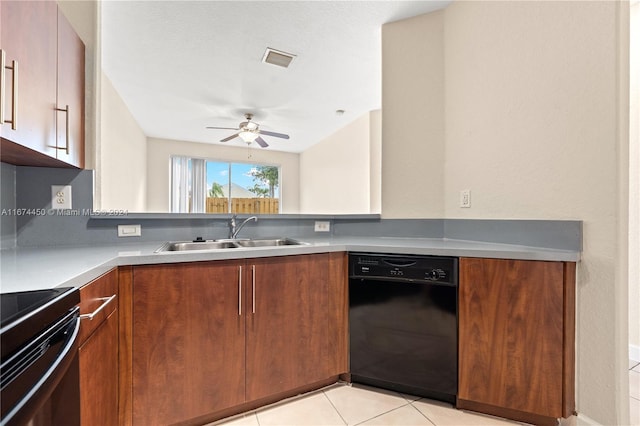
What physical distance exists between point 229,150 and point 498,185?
562 centimetres

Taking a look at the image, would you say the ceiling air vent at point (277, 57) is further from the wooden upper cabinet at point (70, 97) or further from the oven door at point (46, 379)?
the oven door at point (46, 379)

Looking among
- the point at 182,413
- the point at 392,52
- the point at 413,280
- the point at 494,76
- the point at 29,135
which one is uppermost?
the point at 392,52

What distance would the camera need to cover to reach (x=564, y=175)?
1380 mm

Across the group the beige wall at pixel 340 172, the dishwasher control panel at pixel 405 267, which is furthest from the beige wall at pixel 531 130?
the beige wall at pixel 340 172

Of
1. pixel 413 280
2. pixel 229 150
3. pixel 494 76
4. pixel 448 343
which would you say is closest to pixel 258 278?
pixel 413 280

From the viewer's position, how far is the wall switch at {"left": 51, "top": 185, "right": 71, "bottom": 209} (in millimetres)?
1533

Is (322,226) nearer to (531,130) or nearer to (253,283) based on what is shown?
(253,283)

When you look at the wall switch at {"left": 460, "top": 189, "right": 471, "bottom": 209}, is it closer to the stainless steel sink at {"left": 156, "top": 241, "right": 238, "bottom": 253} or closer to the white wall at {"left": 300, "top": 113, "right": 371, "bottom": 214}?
the stainless steel sink at {"left": 156, "top": 241, "right": 238, "bottom": 253}

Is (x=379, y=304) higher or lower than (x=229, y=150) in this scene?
lower

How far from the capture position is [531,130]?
1.51 m

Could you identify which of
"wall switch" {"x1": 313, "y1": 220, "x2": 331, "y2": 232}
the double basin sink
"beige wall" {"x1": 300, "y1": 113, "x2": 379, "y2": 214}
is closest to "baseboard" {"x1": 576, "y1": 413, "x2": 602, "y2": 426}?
the double basin sink

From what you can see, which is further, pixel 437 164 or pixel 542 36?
pixel 437 164

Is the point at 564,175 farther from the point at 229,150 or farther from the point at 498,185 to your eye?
the point at 229,150

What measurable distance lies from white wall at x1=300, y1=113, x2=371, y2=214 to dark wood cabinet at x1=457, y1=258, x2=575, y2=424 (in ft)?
9.80
